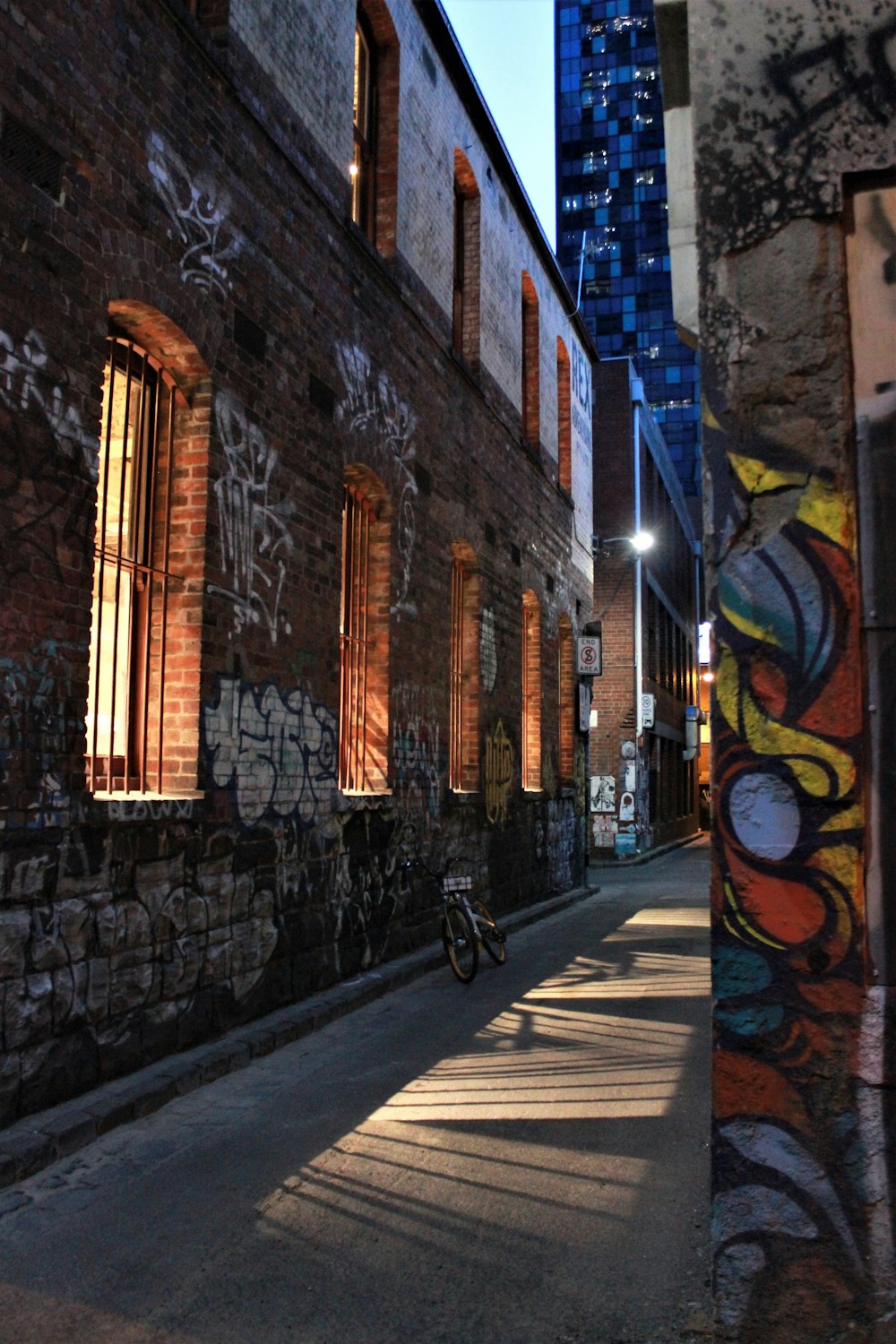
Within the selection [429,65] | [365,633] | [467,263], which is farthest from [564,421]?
[365,633]

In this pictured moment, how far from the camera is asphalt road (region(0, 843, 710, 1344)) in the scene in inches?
143

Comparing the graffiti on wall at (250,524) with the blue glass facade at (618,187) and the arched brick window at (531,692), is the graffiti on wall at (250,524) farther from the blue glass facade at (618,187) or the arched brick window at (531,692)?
the blue glass facade at (618,187)

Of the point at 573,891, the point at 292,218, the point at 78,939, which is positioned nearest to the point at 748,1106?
the point at 78,939

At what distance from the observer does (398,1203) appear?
4.59 metres

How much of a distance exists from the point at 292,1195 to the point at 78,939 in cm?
183

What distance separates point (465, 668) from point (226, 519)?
617cm

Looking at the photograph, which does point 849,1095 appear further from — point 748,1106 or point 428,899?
point 428,899

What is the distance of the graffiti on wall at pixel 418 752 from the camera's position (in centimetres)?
1073

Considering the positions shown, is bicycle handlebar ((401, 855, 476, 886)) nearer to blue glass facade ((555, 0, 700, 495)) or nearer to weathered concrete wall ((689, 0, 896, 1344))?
weathered concrete wall ((689, 0, 896, 1344))

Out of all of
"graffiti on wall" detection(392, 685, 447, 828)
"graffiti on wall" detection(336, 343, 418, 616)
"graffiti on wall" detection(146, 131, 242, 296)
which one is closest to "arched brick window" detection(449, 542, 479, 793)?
"graffiti on wall" detection(392, 685, 447, 828)

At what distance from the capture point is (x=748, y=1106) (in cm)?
324

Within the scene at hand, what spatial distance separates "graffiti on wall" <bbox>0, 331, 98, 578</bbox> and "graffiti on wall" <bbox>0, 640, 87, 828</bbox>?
457mm

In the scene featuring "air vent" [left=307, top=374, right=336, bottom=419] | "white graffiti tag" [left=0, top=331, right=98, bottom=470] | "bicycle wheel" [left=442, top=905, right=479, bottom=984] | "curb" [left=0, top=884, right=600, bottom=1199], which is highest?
"air vent" [left=307, top=374, right=336, bottom=419]

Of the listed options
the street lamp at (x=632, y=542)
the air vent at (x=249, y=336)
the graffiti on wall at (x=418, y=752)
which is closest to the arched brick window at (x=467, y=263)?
the graffiti on wall at (x=418, y=752)
